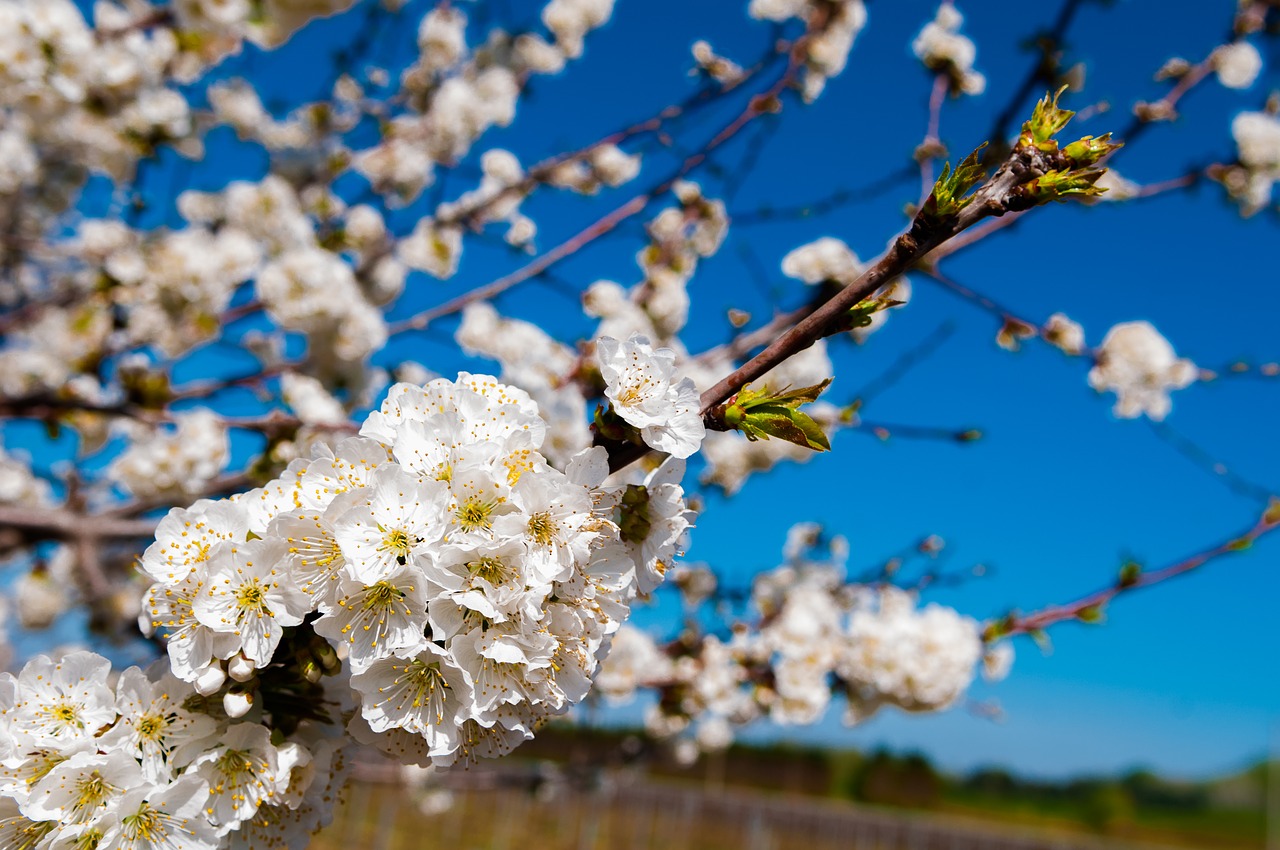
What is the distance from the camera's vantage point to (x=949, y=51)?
318cm

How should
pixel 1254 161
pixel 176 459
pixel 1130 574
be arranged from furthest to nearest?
pixel 1254 161 < pixel 176 459 < pixel 1130 574

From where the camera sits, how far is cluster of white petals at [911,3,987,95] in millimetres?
3176

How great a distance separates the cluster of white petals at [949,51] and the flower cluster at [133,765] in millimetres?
3021

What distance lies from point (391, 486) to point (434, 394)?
0.53 feet

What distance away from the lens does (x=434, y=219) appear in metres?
4.25

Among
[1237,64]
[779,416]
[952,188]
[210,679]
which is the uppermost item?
[1237,64]

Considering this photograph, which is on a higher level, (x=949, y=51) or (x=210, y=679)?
(x=949, y=51)

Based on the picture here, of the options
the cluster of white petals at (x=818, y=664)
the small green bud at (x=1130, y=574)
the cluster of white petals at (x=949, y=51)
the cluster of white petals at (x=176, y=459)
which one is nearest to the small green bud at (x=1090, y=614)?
the small green bud at (x=1130, y=574)

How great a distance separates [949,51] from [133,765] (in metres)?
3.21

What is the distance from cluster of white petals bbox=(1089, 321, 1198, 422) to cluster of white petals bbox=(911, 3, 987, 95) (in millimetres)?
1091

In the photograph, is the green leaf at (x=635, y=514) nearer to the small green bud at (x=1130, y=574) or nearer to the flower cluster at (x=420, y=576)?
the flower cluster at (x=420, y=576)

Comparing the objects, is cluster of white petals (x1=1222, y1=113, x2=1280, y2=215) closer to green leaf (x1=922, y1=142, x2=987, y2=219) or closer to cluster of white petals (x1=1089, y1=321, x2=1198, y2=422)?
cluster of white petals (x1=1089, y1=321, x2=1198, y2=422)

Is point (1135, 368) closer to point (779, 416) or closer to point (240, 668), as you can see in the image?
point (779, 416)

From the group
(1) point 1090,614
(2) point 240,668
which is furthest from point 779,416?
(1) point 1090,614
